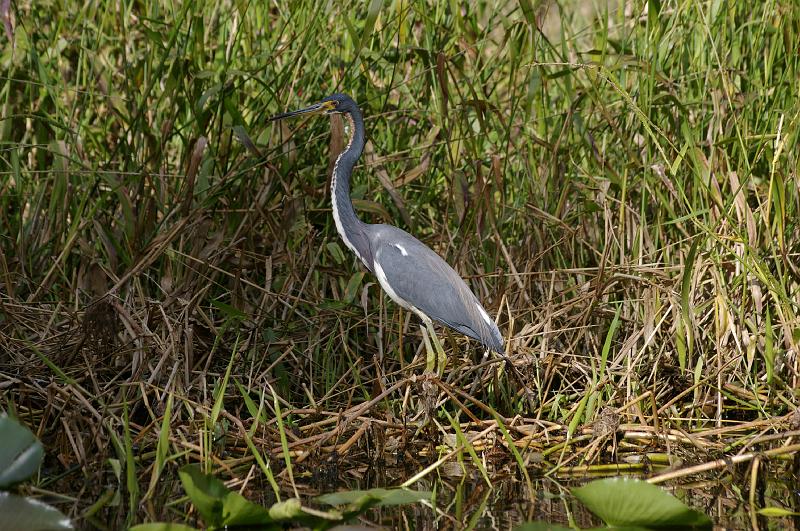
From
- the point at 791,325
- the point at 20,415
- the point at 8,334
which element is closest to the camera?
the point at 20,415

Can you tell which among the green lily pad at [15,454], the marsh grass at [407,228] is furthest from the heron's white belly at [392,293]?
the green lily pad at [15,454]

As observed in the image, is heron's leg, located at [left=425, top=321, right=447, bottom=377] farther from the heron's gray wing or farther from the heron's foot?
the heron's foot

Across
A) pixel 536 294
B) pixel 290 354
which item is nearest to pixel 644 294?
pixel 536 294

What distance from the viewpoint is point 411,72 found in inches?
188

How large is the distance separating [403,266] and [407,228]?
2.54 feet

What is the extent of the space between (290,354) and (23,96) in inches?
70.4

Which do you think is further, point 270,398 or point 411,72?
point 411,72

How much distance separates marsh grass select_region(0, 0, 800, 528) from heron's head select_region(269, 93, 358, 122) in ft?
0.41

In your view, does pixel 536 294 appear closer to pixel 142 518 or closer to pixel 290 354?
pixel 290 354

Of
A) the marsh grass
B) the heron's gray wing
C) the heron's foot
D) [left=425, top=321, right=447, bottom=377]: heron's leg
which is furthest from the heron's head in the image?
the heron's foot

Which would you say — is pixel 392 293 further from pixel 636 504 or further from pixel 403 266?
pixel 636 504

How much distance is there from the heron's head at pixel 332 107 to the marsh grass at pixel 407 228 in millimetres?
126

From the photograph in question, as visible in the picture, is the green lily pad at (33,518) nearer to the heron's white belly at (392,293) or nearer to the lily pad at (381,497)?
the lily pad at (381,497)

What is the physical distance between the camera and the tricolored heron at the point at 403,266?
13.1 feet
